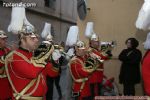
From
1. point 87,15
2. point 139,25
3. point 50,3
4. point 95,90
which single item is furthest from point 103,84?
point 50,3

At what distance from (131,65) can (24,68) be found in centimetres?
408

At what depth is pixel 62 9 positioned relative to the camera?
24.8 metres

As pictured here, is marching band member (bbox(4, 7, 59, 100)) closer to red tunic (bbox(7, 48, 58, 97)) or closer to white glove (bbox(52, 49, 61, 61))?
red tunic (bbox(7, 48, 58, 97))

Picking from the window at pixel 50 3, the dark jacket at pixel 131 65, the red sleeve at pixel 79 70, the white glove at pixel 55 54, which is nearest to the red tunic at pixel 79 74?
the red sleeve at pixel 79 70

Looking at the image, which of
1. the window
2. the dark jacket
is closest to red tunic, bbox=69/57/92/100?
the dark jacket

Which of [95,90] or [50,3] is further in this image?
[50,3]

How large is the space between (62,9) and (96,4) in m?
14.1

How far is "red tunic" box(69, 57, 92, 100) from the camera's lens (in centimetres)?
720

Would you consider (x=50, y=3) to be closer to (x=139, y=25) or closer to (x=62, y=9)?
(x=62, y=9)

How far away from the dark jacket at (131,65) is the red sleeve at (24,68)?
3.80 m

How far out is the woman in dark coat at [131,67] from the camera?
873cm

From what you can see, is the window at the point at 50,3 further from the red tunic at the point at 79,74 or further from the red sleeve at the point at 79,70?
the red sleeve at the point at 79,70

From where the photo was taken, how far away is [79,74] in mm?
7230

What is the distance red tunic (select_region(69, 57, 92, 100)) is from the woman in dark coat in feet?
5.25
